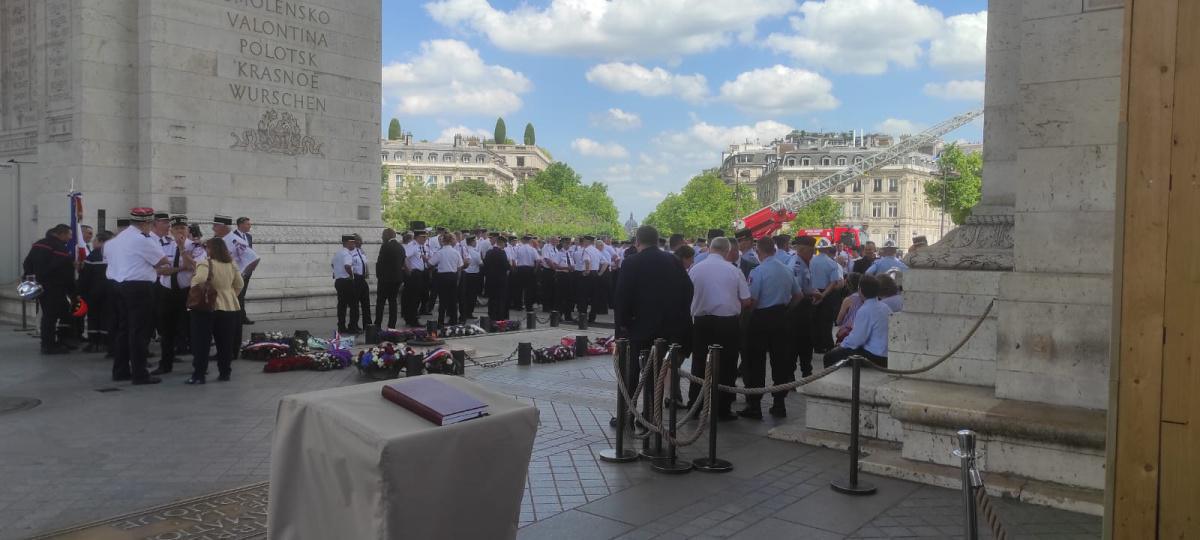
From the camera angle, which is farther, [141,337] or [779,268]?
[141,337]

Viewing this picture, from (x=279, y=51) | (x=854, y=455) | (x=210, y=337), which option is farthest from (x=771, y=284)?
(x=279, y=51)

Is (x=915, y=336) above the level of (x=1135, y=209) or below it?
below

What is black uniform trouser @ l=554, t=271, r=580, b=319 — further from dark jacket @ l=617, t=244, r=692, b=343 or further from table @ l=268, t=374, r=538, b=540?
table @ l=268, t=374, r=538, b=540

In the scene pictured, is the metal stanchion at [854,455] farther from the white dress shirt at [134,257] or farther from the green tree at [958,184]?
the green tree at [958,184]

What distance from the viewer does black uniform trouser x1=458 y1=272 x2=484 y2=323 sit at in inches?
734

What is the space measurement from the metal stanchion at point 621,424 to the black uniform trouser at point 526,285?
14.9m

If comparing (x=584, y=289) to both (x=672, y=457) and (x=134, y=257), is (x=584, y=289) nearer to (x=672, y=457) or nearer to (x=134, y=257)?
(x=134, y=257)

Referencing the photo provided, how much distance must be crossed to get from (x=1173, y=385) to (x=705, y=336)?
5897mm

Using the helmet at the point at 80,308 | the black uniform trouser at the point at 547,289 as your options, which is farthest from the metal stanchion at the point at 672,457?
the black uniform trouser at the point at 547,289

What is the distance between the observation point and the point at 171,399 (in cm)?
880

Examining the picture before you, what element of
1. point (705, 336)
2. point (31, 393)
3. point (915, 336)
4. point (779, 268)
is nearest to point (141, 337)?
point (31, 393)

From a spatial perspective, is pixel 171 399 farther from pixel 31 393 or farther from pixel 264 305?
pixel 264 305

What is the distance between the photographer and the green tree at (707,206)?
310 ft

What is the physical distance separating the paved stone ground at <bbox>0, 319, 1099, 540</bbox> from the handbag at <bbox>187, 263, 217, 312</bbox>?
0.95 metres
